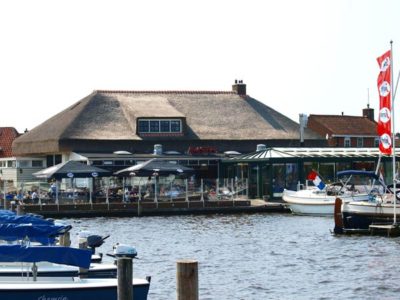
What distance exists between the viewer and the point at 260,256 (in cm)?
3953

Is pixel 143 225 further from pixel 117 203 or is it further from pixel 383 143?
pixel 383 143

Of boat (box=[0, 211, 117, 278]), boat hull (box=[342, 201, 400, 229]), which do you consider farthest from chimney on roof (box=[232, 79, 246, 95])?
boat (box=[0, 211, 117, 278])

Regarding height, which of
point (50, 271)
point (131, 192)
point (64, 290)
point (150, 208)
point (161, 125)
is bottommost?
point (64, 290)

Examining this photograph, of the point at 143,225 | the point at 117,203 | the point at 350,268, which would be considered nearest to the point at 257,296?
the point at 350,268

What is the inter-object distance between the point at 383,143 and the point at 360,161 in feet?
83.1

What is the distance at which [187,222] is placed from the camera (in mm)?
57031

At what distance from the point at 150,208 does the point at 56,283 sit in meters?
39.0

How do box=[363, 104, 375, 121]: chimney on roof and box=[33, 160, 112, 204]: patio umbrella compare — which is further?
box=[363, 104, 375, 121]: chimney on roof

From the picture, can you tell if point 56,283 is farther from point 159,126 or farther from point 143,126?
point 159,126

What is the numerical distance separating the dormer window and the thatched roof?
0.45 metres

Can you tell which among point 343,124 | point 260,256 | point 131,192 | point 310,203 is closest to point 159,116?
point 131,192

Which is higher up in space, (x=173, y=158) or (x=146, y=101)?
(x=146, y=101)

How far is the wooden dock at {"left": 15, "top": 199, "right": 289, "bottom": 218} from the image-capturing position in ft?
197

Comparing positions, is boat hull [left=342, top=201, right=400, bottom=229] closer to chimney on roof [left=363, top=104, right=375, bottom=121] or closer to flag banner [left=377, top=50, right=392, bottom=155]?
flag banner [left=377, top=50, right=392, bottom=155]
